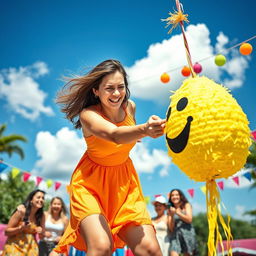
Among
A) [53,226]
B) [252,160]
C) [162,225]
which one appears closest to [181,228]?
[162,225]

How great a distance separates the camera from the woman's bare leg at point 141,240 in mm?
2367

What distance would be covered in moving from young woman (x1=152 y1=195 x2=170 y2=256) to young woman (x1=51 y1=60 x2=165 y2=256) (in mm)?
3121

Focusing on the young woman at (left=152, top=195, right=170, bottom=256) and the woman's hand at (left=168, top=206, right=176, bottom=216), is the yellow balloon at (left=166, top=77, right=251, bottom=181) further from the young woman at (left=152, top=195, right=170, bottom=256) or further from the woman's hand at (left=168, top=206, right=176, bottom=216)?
the young woman at (left=152, top=195, right=170, bottom=256)

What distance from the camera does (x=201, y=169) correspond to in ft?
6.64

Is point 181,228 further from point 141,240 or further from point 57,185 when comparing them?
point 57,185

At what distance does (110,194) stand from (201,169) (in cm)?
95

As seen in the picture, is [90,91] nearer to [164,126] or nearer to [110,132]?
[110,132]

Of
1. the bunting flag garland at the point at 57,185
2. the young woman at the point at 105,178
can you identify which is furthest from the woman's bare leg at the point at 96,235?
the bunting flag garland at the point at 57,185

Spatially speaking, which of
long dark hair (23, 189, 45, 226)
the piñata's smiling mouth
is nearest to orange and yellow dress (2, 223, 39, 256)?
long dark hair (23, 189, 45, 226)

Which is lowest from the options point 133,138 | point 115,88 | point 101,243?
point 101,243

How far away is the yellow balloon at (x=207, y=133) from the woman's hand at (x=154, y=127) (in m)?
0.09

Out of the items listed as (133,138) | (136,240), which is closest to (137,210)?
(136,240)

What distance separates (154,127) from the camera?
2.02 meters

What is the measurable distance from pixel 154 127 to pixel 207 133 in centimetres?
32
